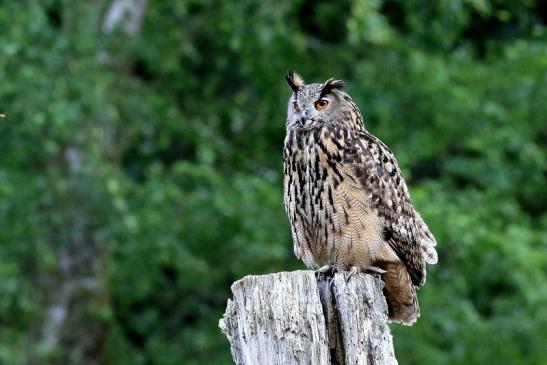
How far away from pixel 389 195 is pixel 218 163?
7.16 meters

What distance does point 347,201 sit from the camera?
591 cm

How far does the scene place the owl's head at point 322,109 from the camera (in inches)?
241

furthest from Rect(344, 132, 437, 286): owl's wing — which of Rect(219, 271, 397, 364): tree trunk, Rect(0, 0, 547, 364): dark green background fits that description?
Rect(0, 0, 547, 364): dark green background

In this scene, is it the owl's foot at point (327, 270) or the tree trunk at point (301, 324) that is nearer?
the tree trunk at point (301, 324)

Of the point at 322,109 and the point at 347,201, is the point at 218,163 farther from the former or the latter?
the point at 347,201

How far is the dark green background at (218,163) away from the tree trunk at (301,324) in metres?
5.94

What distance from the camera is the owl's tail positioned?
5.95 metres

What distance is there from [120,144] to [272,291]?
7.85m

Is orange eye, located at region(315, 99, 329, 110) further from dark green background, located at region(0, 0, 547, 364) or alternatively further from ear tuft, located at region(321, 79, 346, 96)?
dark green background, located at region(0, 0, 547, 364)

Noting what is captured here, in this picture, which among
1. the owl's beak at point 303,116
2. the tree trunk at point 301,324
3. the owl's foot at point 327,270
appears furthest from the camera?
the owl's beak at point 303,116

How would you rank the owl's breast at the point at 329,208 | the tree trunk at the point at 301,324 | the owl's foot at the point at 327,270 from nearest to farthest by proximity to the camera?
the tree trunk at the point at 301,324 → the owl's foot at the point at 327,270 → the owl's breast at the point at 329,208

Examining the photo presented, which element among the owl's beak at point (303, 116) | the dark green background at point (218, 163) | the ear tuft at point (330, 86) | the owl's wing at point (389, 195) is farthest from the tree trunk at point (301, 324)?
the dark green background at point (218, 163)

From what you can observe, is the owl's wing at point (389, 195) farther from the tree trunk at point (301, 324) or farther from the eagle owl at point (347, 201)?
the tree trunk at point (301, 324)

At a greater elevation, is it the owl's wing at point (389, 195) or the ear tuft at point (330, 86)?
the ear tuft at point (330, 86)
